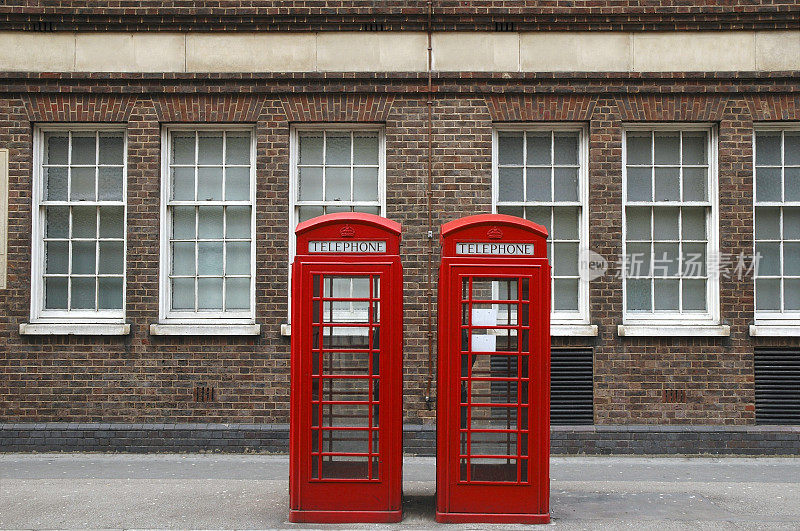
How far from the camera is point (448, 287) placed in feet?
22.5

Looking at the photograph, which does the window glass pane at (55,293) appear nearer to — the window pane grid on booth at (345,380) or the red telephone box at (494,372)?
the window pane grid on booth at (345,380)

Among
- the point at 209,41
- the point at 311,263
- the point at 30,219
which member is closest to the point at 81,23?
the point at 209,41

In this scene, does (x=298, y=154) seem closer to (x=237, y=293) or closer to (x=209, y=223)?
(x=209, y=223)

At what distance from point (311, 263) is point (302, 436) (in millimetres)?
1434

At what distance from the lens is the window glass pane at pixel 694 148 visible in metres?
10.5

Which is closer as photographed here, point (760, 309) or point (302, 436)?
point (302, 436)

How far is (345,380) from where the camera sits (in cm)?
691

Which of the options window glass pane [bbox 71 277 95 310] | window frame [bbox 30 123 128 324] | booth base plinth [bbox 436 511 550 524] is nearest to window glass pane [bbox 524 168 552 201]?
booth base plinth [bbox 436 511 550 524]

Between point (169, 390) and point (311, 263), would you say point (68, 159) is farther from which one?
point (311, 263)

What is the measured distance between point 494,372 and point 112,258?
228 inches

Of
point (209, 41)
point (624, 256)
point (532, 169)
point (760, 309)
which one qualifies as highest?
point (209, 41)

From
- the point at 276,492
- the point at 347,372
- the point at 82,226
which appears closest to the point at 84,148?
the point at 82,226

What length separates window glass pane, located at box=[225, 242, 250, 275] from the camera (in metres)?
10.5

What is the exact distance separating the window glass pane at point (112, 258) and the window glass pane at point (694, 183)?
23.5ft
